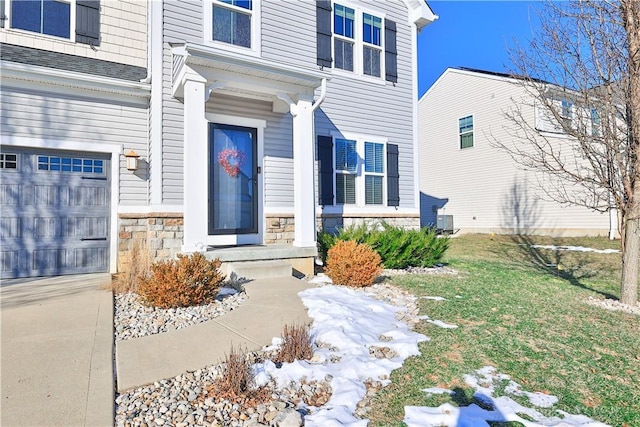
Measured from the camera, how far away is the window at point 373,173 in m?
8.57

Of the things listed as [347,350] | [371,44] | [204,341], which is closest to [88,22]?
[371,44]

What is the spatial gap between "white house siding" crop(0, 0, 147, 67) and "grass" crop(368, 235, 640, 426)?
21.1ft

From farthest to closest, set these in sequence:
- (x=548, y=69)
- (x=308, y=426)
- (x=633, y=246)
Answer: (x=548, y=69) → (x=633, y=246) → (x=308, y=426)

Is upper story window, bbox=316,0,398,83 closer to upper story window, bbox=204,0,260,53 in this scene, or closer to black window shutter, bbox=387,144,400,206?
upper story window, bbox=204,0,260,53

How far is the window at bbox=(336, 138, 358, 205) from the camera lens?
8203mm

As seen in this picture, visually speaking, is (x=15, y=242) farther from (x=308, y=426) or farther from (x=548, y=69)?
(x=548, y=69)

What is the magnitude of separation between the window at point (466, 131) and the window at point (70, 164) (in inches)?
558

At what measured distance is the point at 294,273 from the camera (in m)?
6.03

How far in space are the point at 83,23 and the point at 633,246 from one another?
9424 millimetres

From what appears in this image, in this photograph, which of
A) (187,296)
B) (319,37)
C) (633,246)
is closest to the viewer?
(187,296)

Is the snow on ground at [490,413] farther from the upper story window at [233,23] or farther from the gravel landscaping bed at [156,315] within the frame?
the upper story window at [233,23]

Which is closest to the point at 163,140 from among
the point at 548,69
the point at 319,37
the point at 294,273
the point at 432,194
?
the point at 294,273

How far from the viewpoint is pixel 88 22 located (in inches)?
270

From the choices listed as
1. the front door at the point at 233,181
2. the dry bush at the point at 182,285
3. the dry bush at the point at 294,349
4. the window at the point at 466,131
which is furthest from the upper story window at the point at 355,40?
the window at the point at 466,131
